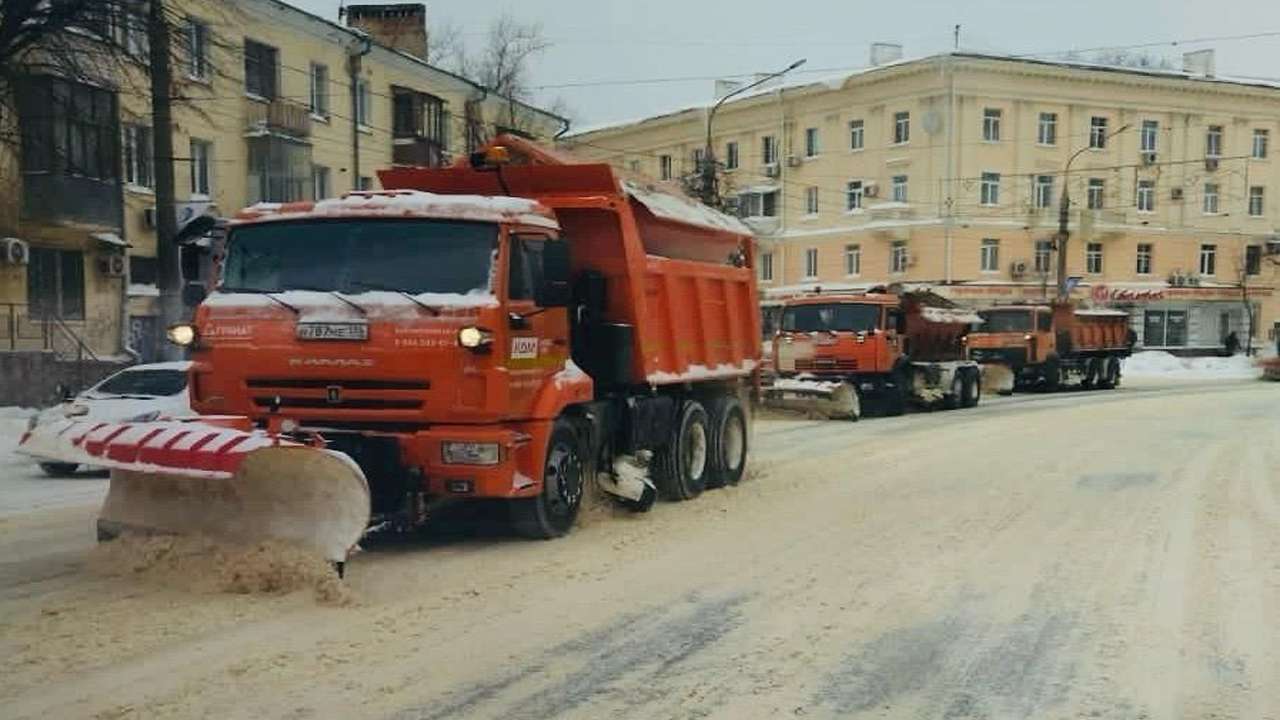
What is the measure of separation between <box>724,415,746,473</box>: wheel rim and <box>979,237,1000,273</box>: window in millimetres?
42455

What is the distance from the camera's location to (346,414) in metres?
7.26

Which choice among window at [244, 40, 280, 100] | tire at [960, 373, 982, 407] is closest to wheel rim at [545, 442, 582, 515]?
tire at [960, 373, 982, 407]

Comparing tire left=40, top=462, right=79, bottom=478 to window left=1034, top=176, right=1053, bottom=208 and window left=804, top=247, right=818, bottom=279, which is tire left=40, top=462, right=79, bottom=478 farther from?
window left=1034, top=176, right=1053, bottom=208

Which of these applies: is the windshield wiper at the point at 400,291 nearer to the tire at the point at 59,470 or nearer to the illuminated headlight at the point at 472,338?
the illuminated headlight at the point at 472,338

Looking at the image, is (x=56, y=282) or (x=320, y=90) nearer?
(x=56, y=282)

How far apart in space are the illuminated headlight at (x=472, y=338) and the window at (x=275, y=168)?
22.4m

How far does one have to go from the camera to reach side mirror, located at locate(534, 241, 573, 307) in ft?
25.4

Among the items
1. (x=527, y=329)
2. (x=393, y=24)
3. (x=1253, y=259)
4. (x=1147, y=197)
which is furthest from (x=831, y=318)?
(x=1253, y=259)

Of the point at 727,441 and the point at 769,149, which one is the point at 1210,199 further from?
the point at 727,441

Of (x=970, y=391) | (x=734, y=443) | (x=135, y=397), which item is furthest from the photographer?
(x=970, y=391)

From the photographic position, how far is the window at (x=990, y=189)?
167 feet

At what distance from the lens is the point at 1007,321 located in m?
31.8

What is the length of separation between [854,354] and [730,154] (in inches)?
1550

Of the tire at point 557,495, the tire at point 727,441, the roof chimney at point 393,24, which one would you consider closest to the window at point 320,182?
the roof chimney at point 393,24
